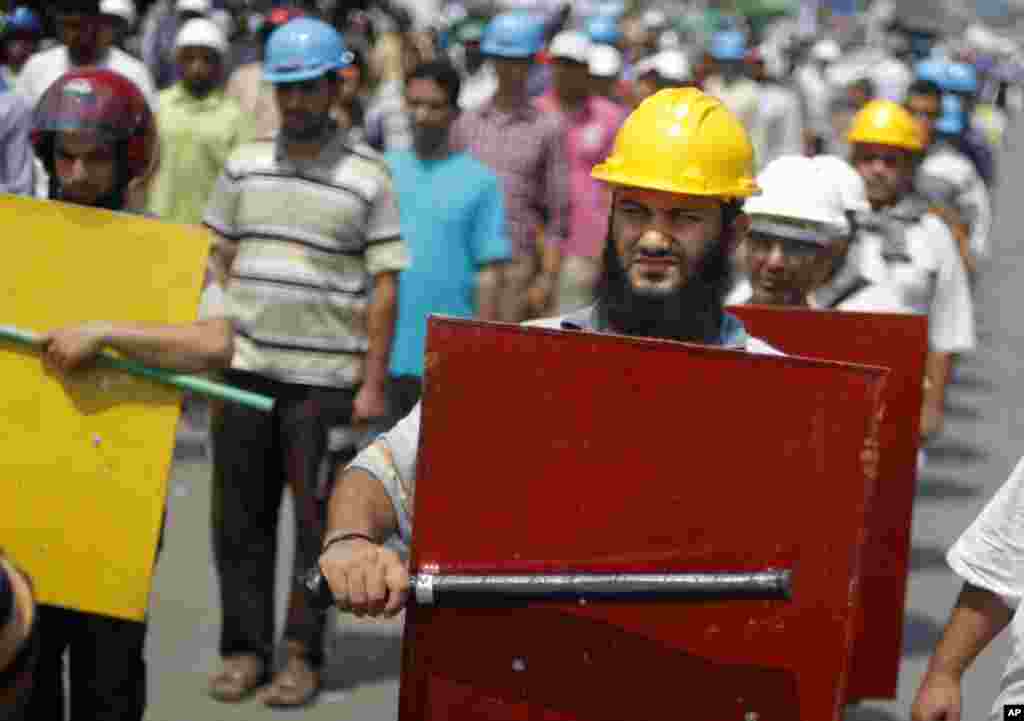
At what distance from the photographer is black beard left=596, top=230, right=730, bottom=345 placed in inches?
141

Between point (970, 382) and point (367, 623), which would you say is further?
point (970, 382)

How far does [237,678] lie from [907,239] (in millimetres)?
3221

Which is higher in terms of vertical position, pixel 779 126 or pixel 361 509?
pixel 779 126

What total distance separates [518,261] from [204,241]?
19.8 feet

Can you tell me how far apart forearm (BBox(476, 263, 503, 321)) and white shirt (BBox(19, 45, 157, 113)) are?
1570 mm

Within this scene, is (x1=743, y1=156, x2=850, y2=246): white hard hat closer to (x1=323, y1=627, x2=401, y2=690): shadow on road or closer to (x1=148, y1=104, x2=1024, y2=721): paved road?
(x1=148, y1=104, x2=1024, y2=721): paved road

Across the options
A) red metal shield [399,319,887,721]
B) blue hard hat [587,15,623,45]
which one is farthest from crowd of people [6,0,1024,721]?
blue hard hat [587,15,623,45]

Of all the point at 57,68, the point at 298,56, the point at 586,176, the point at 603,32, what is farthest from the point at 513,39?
the point at 603,32

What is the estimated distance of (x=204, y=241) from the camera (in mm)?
4199

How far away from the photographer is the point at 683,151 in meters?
3.62

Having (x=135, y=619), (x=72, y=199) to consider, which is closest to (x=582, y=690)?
(x=135, y=619)

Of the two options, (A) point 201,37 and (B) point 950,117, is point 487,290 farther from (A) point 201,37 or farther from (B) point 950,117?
(B) point 950,117

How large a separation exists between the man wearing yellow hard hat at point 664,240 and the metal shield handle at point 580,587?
1.11ft

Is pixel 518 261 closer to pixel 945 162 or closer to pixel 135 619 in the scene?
pixel 945 162
